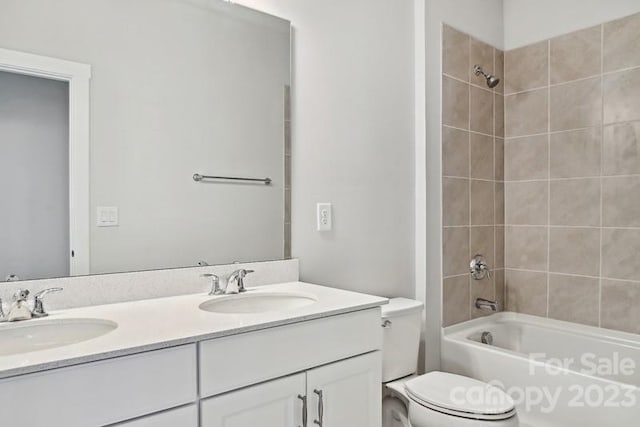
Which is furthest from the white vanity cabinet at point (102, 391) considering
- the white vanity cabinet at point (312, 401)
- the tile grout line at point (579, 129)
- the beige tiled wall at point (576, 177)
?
the tile grout line at point (579, 129)

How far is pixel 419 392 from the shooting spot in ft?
5.69

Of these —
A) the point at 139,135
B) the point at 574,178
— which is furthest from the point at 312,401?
the point at 574,178

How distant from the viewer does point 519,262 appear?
2.75 metres

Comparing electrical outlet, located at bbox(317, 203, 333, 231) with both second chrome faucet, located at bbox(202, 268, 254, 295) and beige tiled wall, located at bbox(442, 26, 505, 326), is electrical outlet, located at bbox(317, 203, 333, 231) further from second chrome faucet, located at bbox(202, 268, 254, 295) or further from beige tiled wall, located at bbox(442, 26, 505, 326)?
beige tiled wall, located at bbox(442, 26, 505, 326)

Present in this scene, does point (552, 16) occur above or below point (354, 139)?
above

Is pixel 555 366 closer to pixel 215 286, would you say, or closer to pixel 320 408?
pixel 320 408

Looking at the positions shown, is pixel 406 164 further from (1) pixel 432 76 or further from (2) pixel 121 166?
(2) pixel 121 166

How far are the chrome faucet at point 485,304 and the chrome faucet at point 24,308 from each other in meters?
2.12

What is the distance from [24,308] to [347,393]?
97cm

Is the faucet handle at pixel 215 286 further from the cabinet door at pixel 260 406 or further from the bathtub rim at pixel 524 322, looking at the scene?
the bathtub rim at pixel 524 322

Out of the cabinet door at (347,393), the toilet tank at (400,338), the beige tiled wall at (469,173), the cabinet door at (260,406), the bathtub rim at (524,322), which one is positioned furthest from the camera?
the beige tiled wall at (469,173)

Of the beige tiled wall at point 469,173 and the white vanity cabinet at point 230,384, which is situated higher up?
the beige tiled wall at point 469,173

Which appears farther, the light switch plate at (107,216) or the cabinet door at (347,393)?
the light switch plate at (107,216)

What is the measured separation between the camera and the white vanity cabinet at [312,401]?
1.16 metres
